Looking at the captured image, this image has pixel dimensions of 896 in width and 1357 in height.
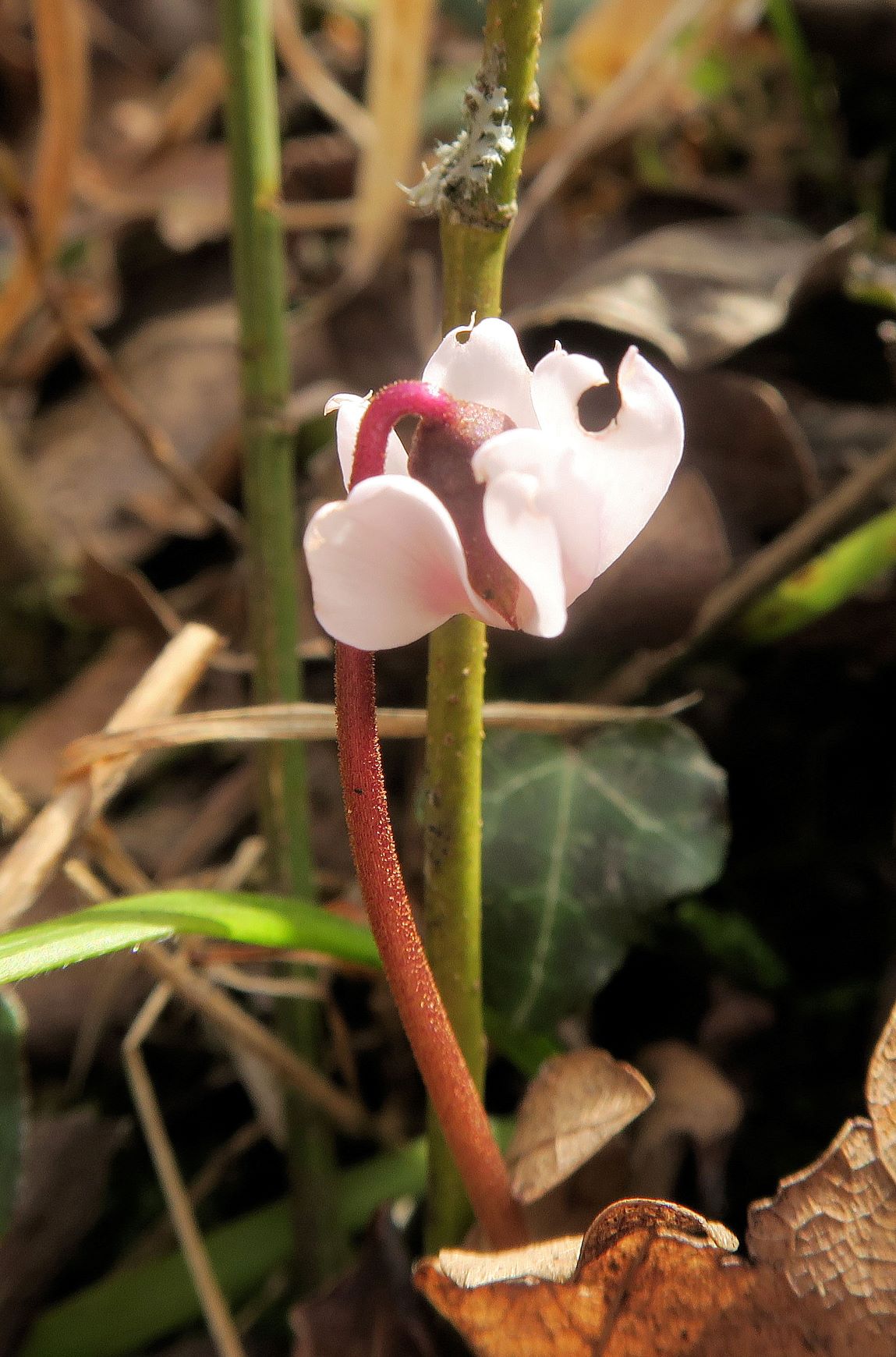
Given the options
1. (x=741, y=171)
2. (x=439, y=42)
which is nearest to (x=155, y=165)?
(x=439, y=42)

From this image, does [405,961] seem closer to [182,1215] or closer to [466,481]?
[466,481]

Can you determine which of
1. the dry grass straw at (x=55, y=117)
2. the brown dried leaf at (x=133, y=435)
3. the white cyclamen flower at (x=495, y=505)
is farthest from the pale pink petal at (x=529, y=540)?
the dry grass straw at (x=55, y=117)

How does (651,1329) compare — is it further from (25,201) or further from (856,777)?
(25,201)

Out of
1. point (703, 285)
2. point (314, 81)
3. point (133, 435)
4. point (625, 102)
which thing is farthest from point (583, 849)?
point (314, 81)

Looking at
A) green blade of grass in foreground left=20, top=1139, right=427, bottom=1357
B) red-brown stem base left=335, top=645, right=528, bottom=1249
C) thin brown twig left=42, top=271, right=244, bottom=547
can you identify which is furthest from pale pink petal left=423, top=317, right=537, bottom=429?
thin brown twig left=42, top=271, right=244, bottom=547

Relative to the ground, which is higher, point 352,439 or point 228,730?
point 352,439

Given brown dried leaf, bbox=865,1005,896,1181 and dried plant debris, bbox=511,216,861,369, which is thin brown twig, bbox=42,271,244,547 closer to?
dried plant debris, bbox=511,216,861,369

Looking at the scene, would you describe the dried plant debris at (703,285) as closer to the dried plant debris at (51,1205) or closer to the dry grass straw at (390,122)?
the dry grass straw at (390,122)

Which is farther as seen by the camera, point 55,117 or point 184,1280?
point 55,117
